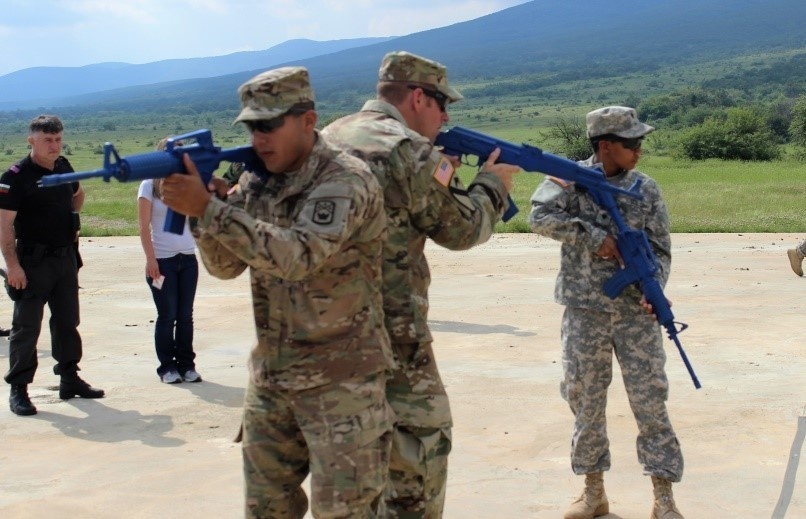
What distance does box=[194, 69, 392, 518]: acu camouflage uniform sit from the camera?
3494 mm

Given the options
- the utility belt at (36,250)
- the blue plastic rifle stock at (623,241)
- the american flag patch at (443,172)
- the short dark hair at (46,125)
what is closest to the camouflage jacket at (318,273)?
the american flag patch at (443,172)

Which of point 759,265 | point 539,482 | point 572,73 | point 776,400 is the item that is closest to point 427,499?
point 539,482

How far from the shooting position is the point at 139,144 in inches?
3327

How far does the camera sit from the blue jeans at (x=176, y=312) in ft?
26.2

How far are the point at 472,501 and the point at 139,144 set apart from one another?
270 feet

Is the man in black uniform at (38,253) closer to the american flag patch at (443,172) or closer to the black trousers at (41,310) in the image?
the black trousers at (41,310)

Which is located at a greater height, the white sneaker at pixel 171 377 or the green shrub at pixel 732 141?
the white sneaker at pixel 171 377

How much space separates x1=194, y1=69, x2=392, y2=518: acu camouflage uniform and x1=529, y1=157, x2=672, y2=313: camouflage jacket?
153 cm

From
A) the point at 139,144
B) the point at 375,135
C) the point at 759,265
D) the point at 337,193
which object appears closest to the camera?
the point at 337,193

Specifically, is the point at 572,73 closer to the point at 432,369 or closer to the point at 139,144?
the point at 139,144

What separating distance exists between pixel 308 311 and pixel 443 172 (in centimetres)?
73

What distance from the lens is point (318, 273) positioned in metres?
3.57

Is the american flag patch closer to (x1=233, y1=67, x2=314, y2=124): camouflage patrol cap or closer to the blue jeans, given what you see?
(x1=233, y1=67, x2=314, y2=124): camouflage patrol cap

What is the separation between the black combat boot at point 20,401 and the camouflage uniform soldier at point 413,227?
12.7 ft
